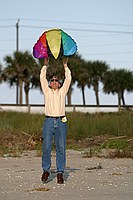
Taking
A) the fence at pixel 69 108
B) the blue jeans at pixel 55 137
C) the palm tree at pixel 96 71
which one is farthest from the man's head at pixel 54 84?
the palm tree at pixel 96 71

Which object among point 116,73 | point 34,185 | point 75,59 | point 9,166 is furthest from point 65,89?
point 116,73

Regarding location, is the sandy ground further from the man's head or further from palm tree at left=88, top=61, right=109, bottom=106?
palm tree at left=88, top=61, right=109, bottom=106

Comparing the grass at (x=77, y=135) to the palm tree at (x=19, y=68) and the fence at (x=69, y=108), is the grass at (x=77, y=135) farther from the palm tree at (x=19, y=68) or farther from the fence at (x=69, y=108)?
the palm tree at (x=19, y=68)

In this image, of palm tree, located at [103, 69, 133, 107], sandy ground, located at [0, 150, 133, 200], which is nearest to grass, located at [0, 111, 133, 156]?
sandy ground, located at [0, 150, 133, 200]

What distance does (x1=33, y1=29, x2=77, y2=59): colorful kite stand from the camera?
34.8ft

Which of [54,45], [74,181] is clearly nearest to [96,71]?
[54,45]

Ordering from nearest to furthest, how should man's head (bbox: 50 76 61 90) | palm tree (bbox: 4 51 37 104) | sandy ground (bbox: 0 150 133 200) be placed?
sandy ground (bbox: 0 150 133 200), man's head (bbox: 50 76 61 90), palm tree (bbox: 4 51 37 104)

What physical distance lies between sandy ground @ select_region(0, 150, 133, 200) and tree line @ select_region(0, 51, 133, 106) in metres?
41.3

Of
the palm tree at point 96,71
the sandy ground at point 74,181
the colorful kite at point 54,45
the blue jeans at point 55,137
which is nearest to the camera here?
the sandy ground at point 74,181

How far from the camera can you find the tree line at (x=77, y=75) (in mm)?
62375

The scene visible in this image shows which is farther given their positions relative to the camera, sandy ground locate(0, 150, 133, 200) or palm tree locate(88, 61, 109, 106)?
palm tree locate(88, 61, 109, 106)

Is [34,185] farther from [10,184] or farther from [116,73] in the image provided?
[116,73]

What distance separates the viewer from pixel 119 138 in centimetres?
2197

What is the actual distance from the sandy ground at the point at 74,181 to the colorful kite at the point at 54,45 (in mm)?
2672
